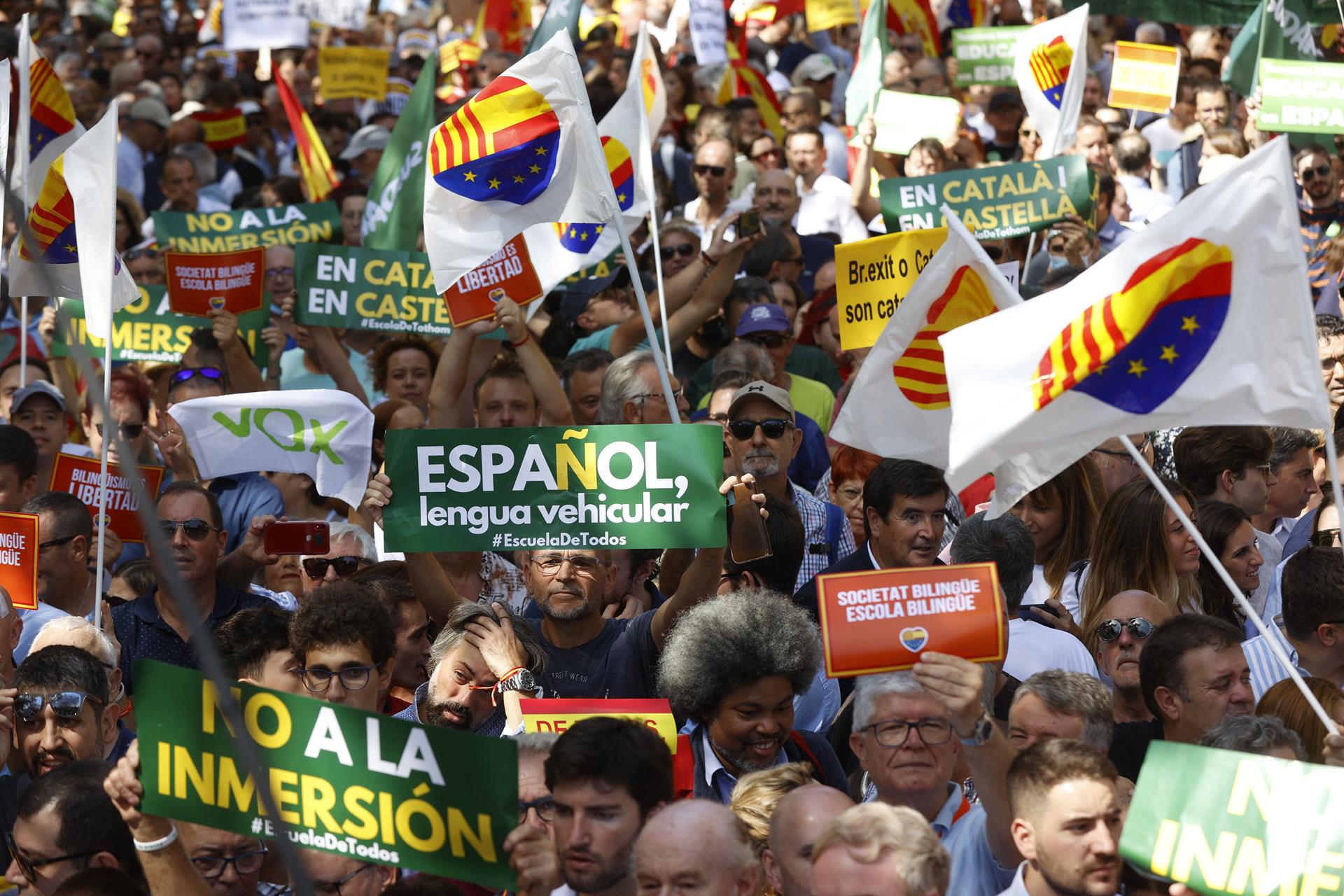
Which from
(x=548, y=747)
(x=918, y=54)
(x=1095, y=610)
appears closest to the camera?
(x=548, y=747)

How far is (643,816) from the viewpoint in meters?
4.48

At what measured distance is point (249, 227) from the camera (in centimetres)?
1148

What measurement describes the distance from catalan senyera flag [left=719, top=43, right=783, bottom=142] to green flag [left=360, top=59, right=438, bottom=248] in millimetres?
4486

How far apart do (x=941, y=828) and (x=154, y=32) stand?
689 inches

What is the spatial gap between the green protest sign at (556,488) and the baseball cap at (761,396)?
1.18 m

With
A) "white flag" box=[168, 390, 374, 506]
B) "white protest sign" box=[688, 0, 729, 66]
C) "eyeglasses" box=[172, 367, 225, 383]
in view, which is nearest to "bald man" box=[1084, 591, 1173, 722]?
"white flag" box=[168, 390, 374, 506]

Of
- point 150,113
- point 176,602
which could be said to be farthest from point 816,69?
point 176,602

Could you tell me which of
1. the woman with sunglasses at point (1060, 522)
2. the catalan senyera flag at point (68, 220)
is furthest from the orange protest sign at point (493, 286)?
the woman with sunglasses at point (1060, 522)

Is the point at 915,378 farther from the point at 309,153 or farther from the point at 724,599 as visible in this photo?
the point at 309,153

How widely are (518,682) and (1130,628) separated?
1921 mm

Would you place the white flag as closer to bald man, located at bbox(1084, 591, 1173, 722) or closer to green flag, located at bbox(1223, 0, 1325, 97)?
bald man, located at bbox(1084, 591, 1173, 722)

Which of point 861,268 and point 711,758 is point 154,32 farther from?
point 711,758

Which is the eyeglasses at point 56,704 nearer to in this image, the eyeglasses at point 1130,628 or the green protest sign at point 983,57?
the eyeglasses at point 1130,628

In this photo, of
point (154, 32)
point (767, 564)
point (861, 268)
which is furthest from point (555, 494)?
point (154, 32)
